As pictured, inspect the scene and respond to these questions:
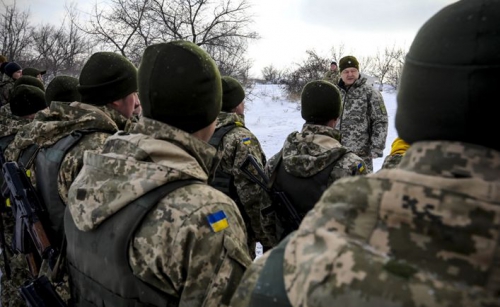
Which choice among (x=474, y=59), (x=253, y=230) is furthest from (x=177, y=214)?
(x=253, y=230)

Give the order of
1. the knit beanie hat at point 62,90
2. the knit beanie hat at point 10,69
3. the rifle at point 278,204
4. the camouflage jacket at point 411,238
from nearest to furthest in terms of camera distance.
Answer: the camouflage jacket at point 411,238 → the rifle at point 278,204 → the knit beanie hat at point 62,90 → the knit beanie hat at point 10,69

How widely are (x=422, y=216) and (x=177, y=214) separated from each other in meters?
0.83

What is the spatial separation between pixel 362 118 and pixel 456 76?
4935 millimetres

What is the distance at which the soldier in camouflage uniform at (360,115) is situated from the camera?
5.61m

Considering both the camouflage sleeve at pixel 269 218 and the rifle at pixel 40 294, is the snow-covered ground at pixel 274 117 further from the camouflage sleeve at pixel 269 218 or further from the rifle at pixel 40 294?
the rifle at pixel 40 294

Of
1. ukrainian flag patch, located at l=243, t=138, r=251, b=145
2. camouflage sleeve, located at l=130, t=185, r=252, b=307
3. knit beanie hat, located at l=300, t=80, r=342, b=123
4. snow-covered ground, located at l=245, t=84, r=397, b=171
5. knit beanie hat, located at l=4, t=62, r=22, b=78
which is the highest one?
knit beanie hat, located at l=4, t=62, r=22, b=78

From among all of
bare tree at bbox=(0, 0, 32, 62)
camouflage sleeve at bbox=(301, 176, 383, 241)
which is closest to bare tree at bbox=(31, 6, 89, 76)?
bare tree at bbox=(0, 0, 32, 62)

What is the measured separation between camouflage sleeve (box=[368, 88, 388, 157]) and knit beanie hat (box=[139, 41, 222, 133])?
4190 mm

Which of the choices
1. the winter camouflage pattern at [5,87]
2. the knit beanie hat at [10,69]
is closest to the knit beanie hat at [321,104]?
the winter camouflage pattern at [5,87]

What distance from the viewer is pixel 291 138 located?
3350 mm

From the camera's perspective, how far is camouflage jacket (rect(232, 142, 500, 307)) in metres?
0.75

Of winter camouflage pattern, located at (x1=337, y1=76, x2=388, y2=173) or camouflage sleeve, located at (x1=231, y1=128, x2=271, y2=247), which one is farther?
winter camouflage pattern, located at (x1=337, y1=76, x2=388, y2=173)

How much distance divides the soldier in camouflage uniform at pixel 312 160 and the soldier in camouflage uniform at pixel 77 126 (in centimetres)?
121

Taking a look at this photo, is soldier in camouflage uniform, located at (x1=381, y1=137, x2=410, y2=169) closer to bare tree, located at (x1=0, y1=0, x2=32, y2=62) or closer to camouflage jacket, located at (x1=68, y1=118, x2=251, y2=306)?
camouflage jacket, located at (x1=68, y1=118, x2=251, y2=306)
